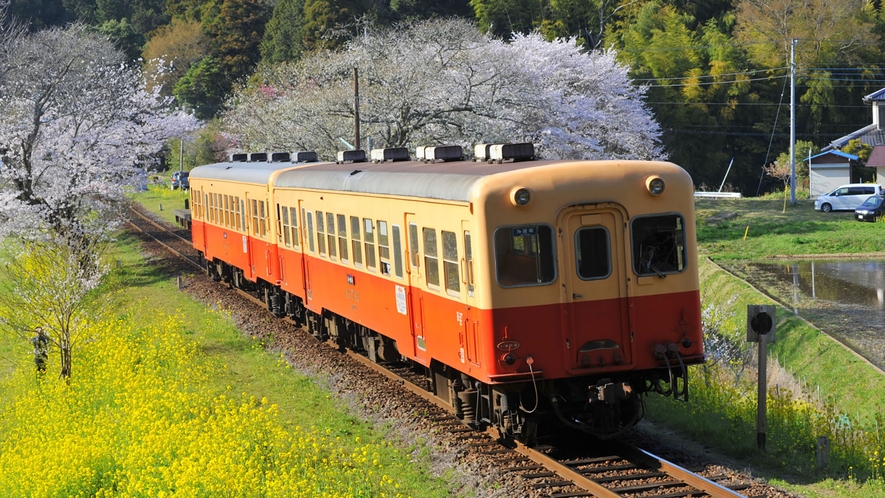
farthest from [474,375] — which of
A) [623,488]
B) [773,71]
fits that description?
[773,71]

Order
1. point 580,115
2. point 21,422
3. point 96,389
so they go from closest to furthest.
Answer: point 21,422
point 96,389
point 580,115

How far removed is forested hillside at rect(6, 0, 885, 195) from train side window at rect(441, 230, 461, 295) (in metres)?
42.9

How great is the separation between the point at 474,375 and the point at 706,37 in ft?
169

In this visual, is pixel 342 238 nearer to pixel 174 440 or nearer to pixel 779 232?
pixel 174 440

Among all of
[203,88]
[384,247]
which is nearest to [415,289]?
[384,247]

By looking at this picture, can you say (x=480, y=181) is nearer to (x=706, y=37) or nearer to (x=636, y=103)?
(x=636, y=103)

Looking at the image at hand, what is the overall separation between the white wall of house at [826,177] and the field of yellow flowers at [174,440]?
37.9m

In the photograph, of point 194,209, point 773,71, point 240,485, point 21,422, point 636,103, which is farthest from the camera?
point 773,71

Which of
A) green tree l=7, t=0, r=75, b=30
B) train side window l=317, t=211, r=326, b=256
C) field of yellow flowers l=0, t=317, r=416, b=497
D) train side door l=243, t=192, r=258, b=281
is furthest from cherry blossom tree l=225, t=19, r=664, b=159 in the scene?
green tree l=7, t=0, r=75, b=30

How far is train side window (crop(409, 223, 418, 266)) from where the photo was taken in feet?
35.5

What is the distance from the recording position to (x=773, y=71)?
181 ft

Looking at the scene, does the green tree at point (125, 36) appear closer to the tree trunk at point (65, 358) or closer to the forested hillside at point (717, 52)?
the forested hillside at point (717, 52)

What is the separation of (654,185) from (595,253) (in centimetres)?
80

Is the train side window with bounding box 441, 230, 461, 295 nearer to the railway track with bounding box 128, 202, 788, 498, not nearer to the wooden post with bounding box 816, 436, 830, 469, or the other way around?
the railway track with bounding box 128, 202, 788, 498
